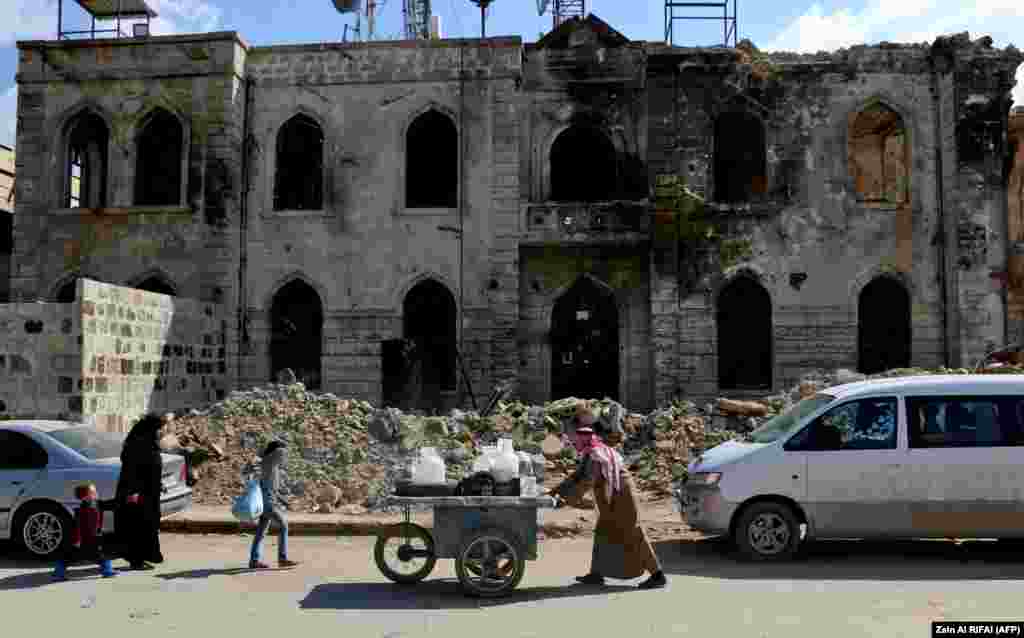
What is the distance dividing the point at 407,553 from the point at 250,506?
149cm

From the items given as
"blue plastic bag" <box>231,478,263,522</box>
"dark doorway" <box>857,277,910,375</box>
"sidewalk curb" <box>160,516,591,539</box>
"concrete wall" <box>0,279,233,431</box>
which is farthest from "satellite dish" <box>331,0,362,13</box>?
"blue plastic bag" <box>231,478,263,522</box>

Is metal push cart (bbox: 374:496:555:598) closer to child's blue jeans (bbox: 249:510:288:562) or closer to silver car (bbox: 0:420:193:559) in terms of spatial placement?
child's blue jeans (bbox: 249:510:288:562)

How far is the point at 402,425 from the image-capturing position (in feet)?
43.8

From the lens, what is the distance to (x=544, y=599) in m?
6.98

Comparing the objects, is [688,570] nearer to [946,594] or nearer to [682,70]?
[946,594]

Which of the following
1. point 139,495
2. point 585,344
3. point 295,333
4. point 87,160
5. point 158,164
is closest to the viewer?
point 139,495

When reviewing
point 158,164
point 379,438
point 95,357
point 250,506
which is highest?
point 158,164

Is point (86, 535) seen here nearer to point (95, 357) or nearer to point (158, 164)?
point (95, 357)

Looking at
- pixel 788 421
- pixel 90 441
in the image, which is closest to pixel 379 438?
pixel 90 441

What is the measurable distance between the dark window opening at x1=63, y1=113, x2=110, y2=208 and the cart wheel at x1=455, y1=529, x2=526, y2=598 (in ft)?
53.8

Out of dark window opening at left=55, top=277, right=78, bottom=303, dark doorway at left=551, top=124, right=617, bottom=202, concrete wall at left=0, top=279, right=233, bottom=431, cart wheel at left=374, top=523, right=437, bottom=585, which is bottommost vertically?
cart wheel at left=374, top=523, right=437, bottom=585

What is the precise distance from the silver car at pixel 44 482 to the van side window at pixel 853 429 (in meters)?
6.32

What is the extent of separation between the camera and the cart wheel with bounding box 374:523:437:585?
752 cm

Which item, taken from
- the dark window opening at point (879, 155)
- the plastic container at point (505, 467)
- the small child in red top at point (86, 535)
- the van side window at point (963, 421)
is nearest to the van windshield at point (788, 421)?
the van side window at point (963, 421)
